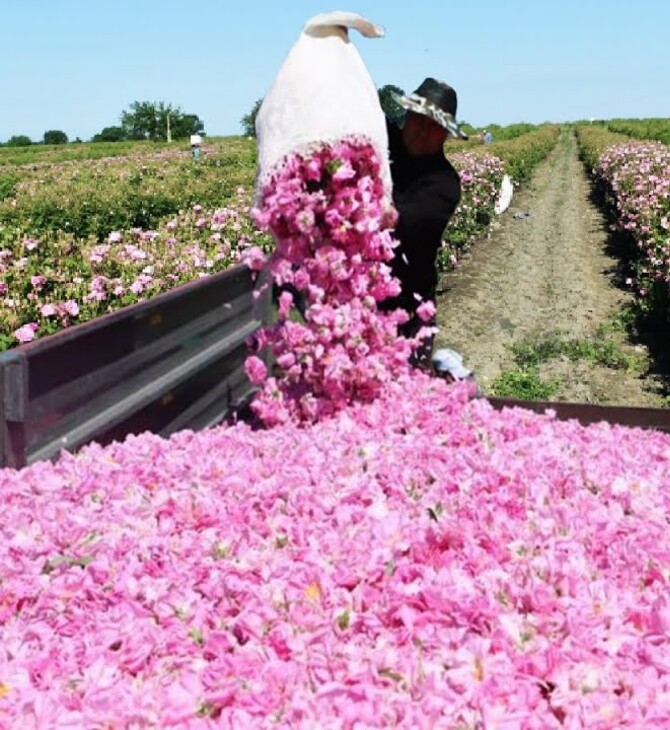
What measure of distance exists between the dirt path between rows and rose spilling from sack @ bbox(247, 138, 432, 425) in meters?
4.94

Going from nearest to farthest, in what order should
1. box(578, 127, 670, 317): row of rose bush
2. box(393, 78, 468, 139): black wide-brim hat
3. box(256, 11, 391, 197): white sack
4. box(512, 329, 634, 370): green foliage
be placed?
box(256, 11, 391, 197): white sack < box(393, 78, 468, 139): black wide-brim hat < box(512, 329, 634, 370): green foliage < box(578, 127, 670, 317): row of rose bush

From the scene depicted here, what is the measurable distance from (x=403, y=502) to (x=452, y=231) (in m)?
13.2

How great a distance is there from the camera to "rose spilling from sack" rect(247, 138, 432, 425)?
377cm

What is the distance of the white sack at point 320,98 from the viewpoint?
12.3ft

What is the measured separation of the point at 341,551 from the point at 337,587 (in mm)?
177

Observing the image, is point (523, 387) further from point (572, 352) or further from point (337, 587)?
point (337, 587)

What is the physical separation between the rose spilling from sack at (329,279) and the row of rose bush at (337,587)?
504mm

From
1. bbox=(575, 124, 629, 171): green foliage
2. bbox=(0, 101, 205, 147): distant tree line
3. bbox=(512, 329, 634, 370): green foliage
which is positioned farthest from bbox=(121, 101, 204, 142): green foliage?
bbox=(512, 329, 634, 370): green foliage

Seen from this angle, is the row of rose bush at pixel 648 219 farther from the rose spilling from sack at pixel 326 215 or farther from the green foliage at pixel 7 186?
the green foliage at pixel 7 186

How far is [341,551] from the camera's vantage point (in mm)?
2523

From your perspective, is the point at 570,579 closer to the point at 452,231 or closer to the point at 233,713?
the point at 233,713

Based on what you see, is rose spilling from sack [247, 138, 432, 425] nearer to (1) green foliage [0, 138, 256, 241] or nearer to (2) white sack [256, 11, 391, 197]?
(2) white sack [256, 11, 391, 197]

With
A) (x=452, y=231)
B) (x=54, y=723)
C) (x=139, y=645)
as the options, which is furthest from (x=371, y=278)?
(x=452, y=231)

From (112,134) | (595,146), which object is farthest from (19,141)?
(595,146)
